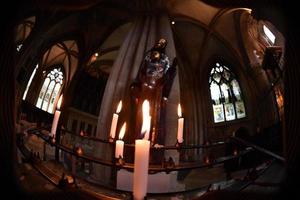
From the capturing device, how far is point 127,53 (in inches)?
370

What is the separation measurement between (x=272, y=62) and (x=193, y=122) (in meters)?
7.31

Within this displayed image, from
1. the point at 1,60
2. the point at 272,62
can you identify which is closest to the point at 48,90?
the point at 272,62

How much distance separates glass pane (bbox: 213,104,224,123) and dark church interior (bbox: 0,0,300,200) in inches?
3.3

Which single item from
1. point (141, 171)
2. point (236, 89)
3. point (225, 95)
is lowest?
point (141, 171)

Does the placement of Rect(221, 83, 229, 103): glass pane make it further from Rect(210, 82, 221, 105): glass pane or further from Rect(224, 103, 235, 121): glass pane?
Rect(224, 103, 235, 121): glass pane

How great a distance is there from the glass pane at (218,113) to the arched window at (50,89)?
10269 millimetres

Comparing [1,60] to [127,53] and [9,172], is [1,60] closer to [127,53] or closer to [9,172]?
[9,172]

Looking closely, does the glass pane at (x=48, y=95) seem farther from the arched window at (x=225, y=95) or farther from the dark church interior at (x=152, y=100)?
the arched window at (x=225, y=95)

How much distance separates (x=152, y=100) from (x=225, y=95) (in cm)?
1152

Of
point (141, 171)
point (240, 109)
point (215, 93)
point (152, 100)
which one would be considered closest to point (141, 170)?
point (141, 171)

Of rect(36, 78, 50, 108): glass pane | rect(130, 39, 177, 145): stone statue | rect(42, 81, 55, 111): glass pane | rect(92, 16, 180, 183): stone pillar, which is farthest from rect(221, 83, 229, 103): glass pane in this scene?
rect(36, 78, 50, 108): glass pane

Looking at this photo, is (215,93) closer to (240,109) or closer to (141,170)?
(240,109)

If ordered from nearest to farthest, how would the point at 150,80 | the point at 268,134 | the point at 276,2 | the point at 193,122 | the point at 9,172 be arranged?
the point at 9,172, the point at 276,2, the point at 150,80, the point at 268,134, the point at 193,122

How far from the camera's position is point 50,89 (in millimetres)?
18531
